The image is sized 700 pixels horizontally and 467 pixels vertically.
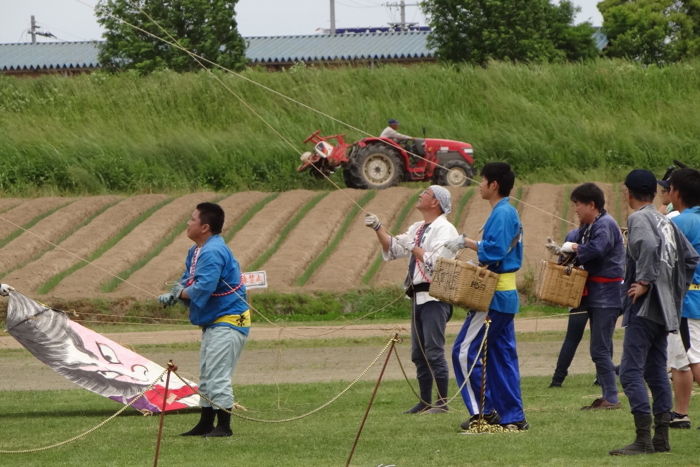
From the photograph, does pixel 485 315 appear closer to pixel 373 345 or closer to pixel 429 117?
pixel 373 345

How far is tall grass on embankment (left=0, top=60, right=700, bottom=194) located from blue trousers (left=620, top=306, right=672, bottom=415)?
20.9 meters

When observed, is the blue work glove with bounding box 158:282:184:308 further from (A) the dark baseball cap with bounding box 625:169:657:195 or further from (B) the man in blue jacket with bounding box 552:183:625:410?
(A) the dark baseball cap with bounding box 625:169:657:195

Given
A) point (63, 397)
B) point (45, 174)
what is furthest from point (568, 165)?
Answer: point (63, 397)

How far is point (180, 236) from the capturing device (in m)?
23.2

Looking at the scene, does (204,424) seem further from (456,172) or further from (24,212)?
(456,172)

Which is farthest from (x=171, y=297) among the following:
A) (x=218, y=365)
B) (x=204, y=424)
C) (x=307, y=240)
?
(x=307, y=240)

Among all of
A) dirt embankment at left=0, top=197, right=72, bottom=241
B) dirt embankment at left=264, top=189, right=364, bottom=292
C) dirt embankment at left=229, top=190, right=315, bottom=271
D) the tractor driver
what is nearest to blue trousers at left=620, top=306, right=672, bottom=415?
dirt embankment at left=264, top=189, right=364, bottom=292

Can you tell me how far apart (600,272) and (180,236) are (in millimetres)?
13923

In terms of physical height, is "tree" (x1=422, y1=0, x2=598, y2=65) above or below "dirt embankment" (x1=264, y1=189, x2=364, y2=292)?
above

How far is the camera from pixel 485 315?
8.86 m

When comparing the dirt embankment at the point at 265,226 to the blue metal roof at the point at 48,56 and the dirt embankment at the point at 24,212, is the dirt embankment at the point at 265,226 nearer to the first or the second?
the dirt embankment at the point at 24,212

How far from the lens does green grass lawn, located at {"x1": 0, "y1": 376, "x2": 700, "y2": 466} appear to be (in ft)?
26.3

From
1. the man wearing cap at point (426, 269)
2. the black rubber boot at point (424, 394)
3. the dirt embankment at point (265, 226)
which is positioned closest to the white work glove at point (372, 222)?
the man wearing cap at point (426, 269)

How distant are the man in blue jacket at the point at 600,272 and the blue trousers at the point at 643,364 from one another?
199cm
